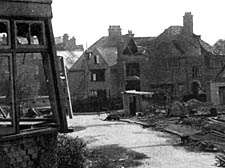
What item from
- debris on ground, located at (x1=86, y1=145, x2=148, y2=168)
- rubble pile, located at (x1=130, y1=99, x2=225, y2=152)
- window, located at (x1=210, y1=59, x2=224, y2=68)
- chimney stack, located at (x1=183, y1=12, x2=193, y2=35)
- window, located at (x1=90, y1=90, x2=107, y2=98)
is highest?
chimney stack, located at (x1=183, y1=12, x2=193, y2=35)

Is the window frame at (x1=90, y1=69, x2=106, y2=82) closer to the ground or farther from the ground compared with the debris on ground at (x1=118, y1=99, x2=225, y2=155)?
farther from the ground

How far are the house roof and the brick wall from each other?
1897 inches

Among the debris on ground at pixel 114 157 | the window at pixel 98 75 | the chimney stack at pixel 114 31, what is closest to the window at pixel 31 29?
the debris on ground at pixel 114 157

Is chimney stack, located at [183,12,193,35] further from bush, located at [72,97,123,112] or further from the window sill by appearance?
the window sill

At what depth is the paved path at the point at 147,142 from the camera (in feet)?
64.7

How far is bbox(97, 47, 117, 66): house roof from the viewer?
61.6 metres

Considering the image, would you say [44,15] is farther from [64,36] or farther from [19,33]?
[64,36]

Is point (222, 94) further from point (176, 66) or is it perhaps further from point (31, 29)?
point (31, 29)

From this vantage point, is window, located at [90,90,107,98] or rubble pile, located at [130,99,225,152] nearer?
rubble pile, located at [130,99,225,152]

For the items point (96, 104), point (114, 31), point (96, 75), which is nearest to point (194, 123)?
point (96, 104)

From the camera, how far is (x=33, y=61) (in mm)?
59500

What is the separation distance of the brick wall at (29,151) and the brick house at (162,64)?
139 feet

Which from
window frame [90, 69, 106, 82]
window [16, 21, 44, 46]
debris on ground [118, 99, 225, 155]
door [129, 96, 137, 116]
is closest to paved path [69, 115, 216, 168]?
debris on ground [118, 99, 225, 155]

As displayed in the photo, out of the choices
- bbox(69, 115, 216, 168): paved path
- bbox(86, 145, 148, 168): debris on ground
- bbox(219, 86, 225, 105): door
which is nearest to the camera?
bbox(86, 145, 148, 168): debris on ground
